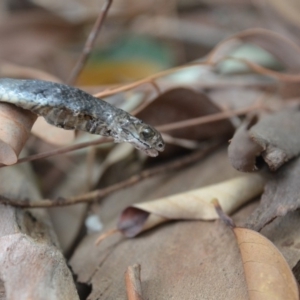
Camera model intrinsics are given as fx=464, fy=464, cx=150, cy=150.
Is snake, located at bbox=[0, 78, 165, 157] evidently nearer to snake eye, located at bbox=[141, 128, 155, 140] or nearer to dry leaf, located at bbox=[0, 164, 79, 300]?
snake eye, located at bbox=[141, 128, 155, 140]

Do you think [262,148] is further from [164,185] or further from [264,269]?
[164,185]

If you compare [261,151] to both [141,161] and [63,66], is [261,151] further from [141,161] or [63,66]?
[63,66]

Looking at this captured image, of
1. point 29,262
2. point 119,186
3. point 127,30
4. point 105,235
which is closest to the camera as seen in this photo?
point 29,262

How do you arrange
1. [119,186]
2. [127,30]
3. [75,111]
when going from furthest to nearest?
1. [127,30]
2. [119,186]
3. [75,111]

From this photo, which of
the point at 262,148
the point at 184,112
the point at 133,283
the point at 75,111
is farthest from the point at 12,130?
the point at 184,112

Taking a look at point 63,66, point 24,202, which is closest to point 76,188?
point 24,202

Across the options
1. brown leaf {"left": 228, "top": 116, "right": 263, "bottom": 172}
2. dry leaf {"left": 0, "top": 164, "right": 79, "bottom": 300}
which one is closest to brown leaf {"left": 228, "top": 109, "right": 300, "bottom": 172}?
brown leaf {"left": 228, "top": 116, "right": 263, "bottom": 172}
